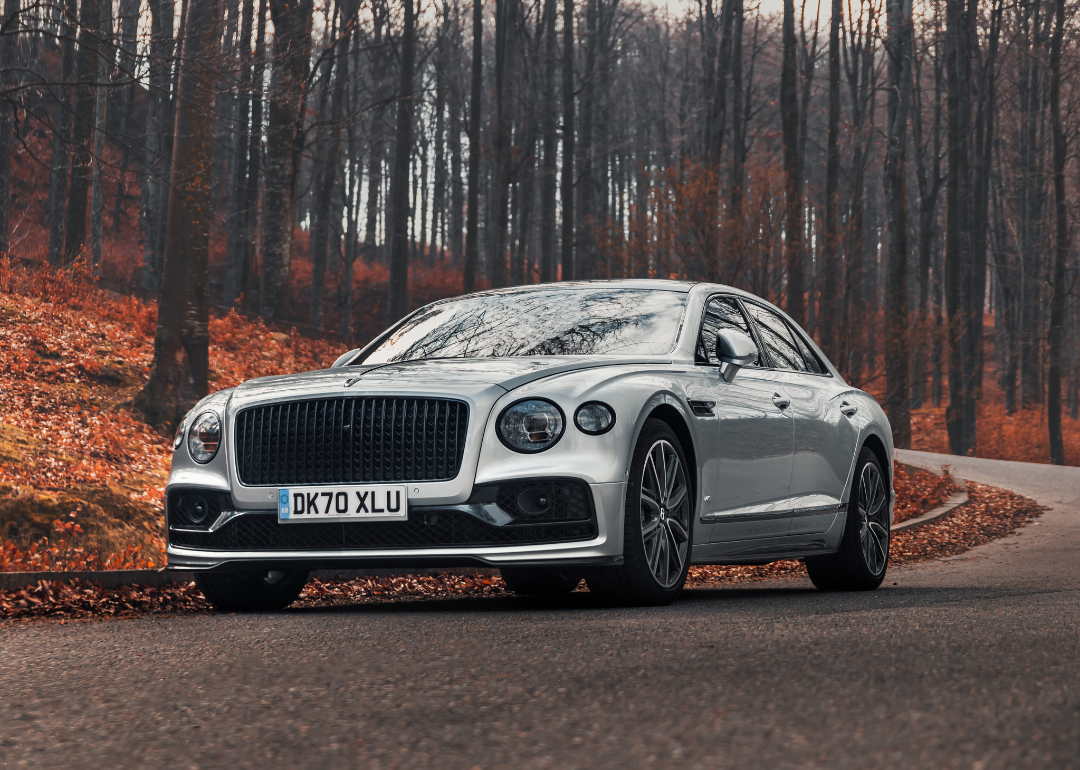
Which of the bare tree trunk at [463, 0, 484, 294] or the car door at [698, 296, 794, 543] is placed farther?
the bare tree trunk at [463, 0, 484, 294]

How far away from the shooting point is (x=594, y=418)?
5.77 m

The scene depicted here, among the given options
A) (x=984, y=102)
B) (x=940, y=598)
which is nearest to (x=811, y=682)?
(x=940, y=598)

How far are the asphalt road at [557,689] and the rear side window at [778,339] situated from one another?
88.4 inches

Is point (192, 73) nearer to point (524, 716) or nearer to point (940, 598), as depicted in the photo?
point (940, 598)

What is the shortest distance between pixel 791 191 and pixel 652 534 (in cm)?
1545

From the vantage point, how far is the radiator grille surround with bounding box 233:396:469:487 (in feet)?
19.0

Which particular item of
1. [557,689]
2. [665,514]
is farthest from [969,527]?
[557,689]

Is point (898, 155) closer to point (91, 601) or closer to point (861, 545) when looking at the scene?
point (861, 545)

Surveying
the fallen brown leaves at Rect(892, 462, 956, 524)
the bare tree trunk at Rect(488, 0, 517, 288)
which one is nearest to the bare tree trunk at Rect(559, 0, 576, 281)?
the bare tree trunk at Rect(488, 0, 517, 288)

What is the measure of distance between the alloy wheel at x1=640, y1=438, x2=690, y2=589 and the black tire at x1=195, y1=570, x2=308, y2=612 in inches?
82.0

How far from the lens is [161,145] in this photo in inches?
1403

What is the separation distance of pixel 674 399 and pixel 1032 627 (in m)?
2.01

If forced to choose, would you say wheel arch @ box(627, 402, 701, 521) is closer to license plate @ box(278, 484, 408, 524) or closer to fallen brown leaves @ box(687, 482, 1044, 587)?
license plate @ box(278, 484, 408, 524)

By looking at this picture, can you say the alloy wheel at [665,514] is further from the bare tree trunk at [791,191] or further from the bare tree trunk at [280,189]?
the bare tree trunk at [280,189]
